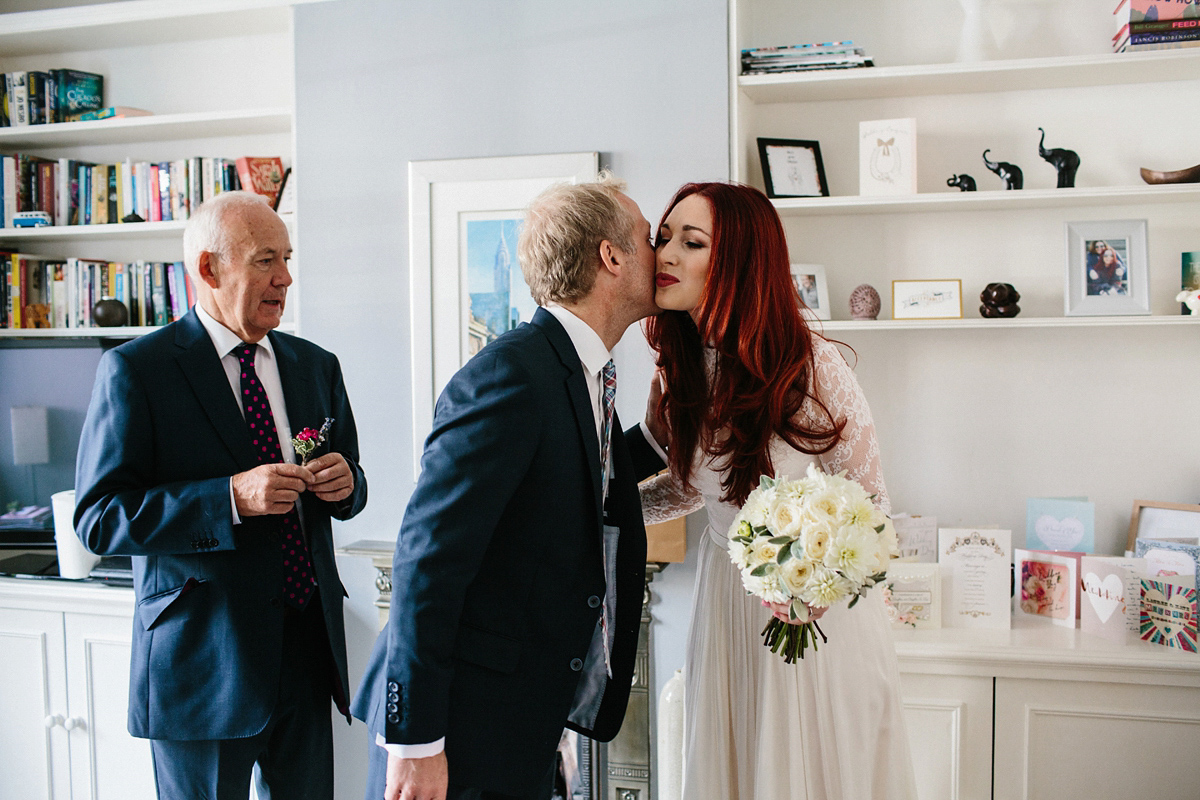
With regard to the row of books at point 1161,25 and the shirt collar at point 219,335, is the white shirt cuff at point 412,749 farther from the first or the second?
the row of books at point 1161,25

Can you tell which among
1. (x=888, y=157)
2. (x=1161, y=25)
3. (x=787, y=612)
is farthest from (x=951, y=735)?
(x=1161, y=25)

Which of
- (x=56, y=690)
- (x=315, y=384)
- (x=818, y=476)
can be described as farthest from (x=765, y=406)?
(x=56, y=690)

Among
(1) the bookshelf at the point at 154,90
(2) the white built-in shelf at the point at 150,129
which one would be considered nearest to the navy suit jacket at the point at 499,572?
(1) the bookshelf at the point at 154,90

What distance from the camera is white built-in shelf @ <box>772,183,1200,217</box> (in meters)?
2.44

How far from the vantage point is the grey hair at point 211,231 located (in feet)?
6.13

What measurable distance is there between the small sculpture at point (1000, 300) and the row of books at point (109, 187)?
2589 millimetres

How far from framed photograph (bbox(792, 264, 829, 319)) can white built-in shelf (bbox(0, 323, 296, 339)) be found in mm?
1763

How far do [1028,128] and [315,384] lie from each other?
7.69ft

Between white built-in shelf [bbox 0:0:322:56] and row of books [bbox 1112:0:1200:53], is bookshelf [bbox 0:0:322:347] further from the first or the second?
row of books [bbox 1112:0:1200:53]

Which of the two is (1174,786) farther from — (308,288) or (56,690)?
(56,690)

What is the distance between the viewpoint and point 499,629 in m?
1.39

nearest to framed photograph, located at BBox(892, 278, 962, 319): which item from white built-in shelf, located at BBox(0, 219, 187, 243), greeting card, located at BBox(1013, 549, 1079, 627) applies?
greeting card, located at BBox(1013, 549, 1079, 627)

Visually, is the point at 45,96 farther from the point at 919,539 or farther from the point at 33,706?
the point at 919,539

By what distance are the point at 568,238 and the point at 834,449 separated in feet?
2.25
